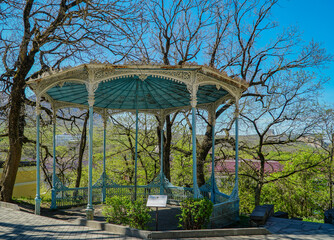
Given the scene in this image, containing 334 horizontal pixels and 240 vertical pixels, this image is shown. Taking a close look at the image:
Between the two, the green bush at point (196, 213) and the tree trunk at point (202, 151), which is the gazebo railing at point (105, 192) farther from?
the green bush at point (196, 213)

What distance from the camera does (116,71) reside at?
7895 mm

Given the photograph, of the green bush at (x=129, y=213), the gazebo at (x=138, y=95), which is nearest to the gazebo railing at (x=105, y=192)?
the gazebo at (x=138, y=95)

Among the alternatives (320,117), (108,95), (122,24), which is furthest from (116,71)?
(320,117)

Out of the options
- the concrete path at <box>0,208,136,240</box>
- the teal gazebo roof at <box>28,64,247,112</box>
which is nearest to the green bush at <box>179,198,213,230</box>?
the concrete path at <box>0,208,136,240</box>

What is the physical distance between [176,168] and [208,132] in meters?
8.05

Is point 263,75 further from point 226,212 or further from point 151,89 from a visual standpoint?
point 226,212

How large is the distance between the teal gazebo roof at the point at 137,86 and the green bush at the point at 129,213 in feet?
10.8

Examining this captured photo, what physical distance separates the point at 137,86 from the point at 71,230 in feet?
18.1

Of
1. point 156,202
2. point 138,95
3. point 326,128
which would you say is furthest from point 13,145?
point 326,128

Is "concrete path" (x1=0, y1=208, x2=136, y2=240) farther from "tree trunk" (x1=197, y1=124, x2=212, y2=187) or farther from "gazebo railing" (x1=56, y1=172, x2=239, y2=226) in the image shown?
"tree trunk" (x1=197, y1=124, x2=212, y2=187)

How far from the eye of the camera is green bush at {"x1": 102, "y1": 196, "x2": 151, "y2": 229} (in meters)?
6.89

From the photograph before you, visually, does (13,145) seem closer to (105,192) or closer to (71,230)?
(105,192)

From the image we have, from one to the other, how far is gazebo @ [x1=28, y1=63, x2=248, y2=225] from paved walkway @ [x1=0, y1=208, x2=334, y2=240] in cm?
91

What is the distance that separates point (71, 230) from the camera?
686cm
